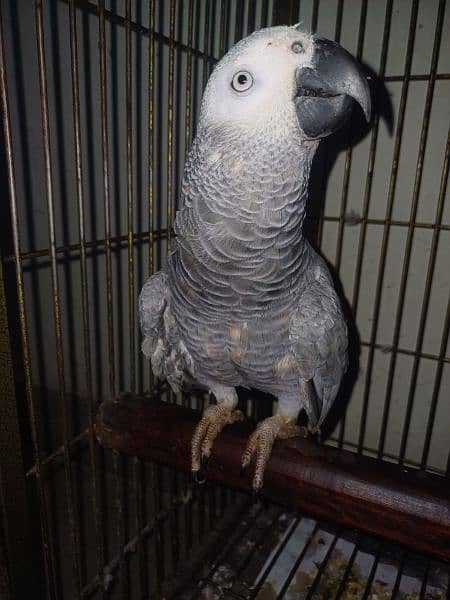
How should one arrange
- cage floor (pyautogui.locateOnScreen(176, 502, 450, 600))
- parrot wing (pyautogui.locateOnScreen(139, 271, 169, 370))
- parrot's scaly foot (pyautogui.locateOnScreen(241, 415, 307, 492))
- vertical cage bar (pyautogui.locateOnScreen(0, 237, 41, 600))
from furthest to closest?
cage floor (pyautogui.locateOnScreen(176, 502, 450, 600)) < parrot wing (pyautogui.locateOnScreen(139, 271, 169, 370)) < parrot's scaly foot (pyautogui.locateOnScreen(241, 415, 307, 492)) < vertical cage bar (pyautogui.locateOnScreen(0, 237, 41, 600))

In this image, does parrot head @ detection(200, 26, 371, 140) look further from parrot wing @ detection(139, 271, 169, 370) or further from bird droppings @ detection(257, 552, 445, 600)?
bird droppings @ detection(257, 552, 445, 600)

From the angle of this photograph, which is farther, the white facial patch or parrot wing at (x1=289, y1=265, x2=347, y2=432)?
parrot wing at (x1=289, y1=265, x2=347, y2=432)

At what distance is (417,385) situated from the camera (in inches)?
74.6

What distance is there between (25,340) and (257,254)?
0.55 m

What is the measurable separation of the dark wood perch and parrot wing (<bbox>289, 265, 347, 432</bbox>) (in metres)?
0.20

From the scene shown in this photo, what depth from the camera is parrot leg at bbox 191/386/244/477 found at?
3.77ft

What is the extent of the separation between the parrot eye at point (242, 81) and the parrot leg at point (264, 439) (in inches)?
34.8

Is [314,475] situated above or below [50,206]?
below

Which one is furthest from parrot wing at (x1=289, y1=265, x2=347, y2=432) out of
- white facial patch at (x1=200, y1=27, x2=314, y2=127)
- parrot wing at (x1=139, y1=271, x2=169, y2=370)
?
white facial patch at (x1=200, y1=27, x2=314, y2=127)

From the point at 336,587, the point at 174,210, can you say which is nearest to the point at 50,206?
the point at 174,210

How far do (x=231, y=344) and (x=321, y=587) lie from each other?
1.10 meters

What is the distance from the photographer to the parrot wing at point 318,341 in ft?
3.78

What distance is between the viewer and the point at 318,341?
1163 millimetres

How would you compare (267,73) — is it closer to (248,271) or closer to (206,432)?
(248,271)
